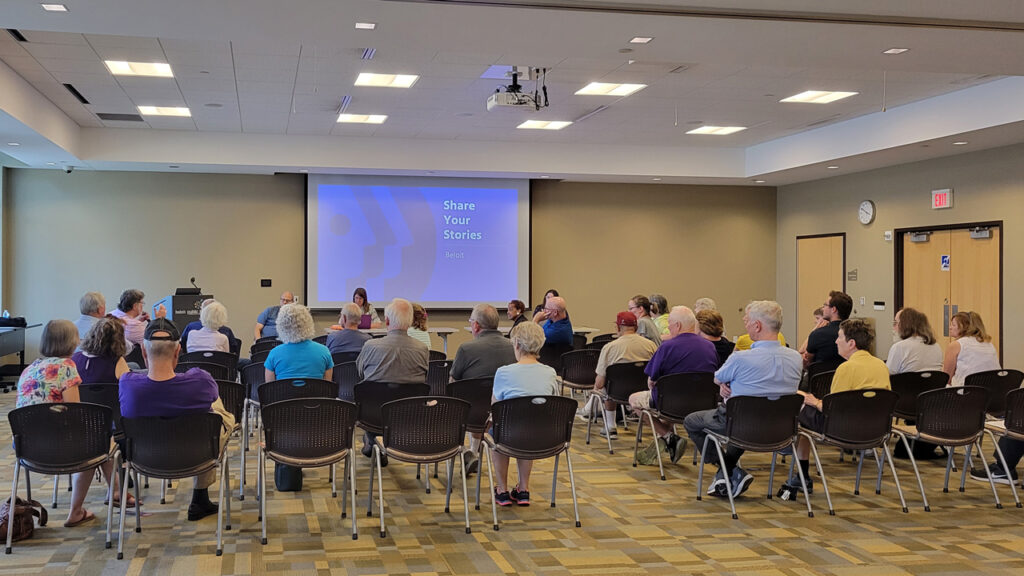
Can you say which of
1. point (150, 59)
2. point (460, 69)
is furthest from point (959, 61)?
point (150, 59)

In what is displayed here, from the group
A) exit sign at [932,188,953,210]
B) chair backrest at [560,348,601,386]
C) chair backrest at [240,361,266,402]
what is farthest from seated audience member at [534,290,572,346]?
exit sign at [932,188,953,210]

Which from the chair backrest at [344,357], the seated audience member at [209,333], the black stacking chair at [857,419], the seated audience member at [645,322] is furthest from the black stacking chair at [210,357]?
the black stacking chair at [857,419]

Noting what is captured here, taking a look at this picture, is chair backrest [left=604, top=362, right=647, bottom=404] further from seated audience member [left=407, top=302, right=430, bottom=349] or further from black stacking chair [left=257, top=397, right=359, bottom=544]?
black stacking chair [left=257, top=397, right=359, bottom=544]

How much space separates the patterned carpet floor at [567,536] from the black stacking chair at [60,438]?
17.7 inches

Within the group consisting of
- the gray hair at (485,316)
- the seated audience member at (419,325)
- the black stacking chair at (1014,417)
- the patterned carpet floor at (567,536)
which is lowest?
the patterned carpet floor at (567,536)

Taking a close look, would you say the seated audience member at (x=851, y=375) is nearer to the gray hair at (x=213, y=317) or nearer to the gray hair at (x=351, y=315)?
the gray hair at (x=351, y=315)

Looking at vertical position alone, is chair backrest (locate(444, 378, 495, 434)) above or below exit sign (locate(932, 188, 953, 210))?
below

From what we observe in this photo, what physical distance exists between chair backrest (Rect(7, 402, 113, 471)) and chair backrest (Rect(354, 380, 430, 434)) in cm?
169

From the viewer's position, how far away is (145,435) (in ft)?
15.9

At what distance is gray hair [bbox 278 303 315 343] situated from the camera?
6285 mm

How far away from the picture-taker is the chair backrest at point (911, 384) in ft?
22.9

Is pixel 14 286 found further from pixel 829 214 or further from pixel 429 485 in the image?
pixel 829 214

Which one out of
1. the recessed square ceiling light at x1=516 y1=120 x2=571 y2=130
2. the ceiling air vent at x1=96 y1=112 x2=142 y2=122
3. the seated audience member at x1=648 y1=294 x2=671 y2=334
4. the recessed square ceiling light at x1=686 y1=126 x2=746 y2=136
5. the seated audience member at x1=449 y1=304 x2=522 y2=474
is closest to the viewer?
the seated audience member at x1=449 y1=304 x2=522 y2=474

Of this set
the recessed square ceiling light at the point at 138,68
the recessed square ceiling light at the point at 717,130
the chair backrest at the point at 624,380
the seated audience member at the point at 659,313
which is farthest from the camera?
the recessed square ceiling light at the point at 717,130
